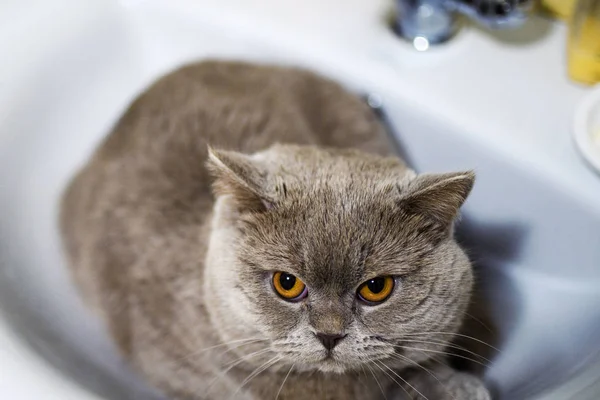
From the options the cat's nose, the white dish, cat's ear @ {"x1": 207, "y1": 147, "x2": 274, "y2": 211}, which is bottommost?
the white dish

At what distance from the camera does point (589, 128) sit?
1.08 m

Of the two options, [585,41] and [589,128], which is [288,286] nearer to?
[589,128]

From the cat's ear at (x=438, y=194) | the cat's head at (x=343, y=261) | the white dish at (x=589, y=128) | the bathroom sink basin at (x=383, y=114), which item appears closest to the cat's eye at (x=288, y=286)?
the cat's head at (x=343, y=261)

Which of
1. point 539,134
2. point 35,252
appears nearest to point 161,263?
point 35,252

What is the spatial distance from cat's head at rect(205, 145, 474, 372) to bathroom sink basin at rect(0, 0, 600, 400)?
0.15m

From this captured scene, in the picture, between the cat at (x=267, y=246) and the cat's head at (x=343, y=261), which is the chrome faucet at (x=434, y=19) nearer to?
the cat at (x=267, y=246)

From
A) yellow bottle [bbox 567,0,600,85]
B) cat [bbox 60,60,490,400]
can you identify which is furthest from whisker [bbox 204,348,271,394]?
yellow bottle [bbox 567,0,600,85]

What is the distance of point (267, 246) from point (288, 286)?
0.06 metres

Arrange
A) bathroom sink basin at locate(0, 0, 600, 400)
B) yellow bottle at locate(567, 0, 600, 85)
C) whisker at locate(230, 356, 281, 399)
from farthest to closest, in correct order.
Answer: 1. yellow bottle at locate(567, 0, 600, 85)
2. bathroom sink basin at locate(0, 0, 600, 400)
3. whisker at locate(230, 356, 281, 399)

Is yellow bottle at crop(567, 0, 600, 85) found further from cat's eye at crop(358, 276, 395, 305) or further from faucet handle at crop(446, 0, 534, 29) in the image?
cat's eye at crop(358, 276, 395, 305)

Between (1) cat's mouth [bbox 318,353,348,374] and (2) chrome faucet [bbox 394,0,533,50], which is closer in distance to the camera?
(1) cat's mouth [bbox 318,353,348,374]

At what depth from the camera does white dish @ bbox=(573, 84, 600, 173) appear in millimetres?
1034

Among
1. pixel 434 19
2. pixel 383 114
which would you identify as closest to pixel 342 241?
pixel 383 114

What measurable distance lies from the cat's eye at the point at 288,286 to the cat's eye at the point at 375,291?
0.23ft
